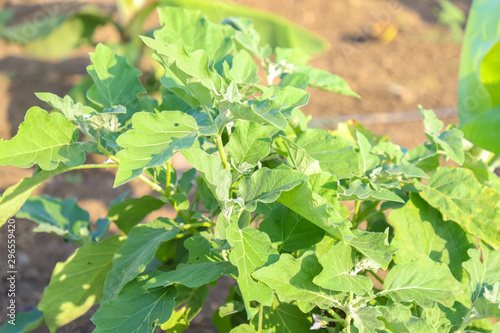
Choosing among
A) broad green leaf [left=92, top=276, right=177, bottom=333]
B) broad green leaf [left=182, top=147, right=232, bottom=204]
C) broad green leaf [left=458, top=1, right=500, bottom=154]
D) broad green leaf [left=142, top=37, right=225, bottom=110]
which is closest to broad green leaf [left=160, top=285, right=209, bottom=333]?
broad green leaf [left=92, top=276, right=177, bottom=333]

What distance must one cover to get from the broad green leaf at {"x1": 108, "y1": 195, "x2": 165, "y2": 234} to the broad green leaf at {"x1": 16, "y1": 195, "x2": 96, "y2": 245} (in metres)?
0.13

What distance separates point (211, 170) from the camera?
0.77 meters

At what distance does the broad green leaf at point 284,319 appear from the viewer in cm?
95

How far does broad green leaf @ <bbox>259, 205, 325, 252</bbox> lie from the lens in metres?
0.90

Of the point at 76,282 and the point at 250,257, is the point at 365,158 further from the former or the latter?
the point at 76,282

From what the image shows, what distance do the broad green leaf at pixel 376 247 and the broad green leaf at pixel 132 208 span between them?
0.56 meters

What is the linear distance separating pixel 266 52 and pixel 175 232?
514 mm

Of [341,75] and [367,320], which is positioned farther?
[341,75]

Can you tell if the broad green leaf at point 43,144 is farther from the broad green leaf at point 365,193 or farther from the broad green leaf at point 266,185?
the broad green leaf at point 365,193

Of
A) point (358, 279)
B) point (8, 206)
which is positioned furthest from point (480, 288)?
point (8, 206)

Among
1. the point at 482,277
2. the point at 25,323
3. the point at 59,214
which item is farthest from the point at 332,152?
the point at 25,323

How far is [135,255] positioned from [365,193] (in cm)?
46

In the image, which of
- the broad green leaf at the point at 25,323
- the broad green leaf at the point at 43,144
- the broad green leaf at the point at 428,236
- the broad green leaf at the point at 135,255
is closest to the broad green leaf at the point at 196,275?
the broad green leaf at the point at 135,255

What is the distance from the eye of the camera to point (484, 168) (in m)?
1.07
